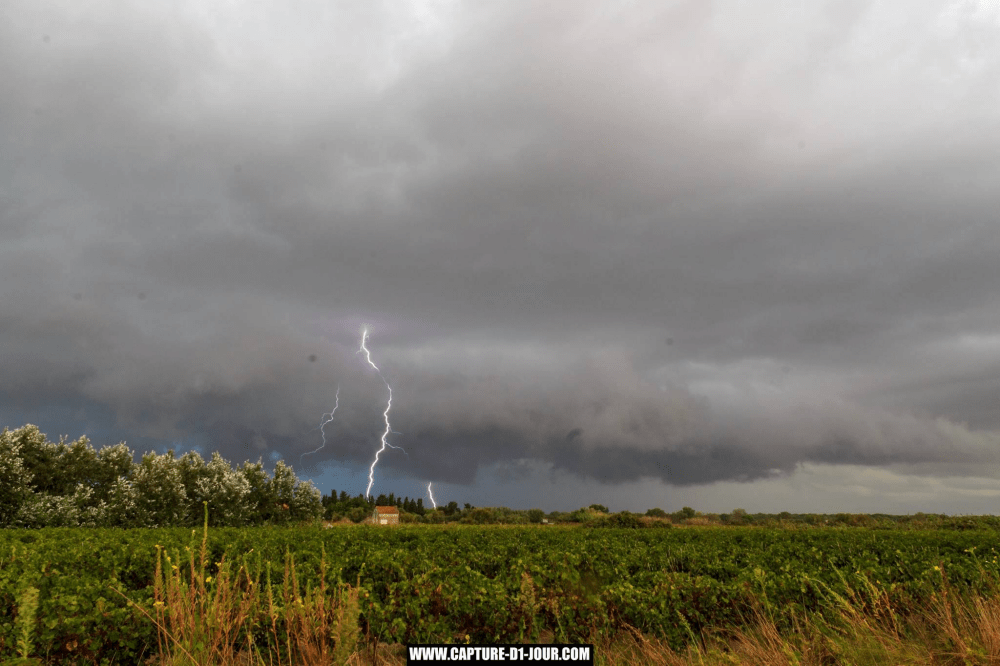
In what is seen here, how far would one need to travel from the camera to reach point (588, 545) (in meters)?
21.0

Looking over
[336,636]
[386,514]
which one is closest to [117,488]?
[336,636]

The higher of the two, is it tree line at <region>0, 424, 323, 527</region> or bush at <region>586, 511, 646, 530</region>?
tree line at <region>0, 424, 323, 527</region>

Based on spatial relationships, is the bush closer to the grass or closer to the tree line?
the tree line

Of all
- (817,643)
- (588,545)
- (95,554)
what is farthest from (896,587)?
(95,554)

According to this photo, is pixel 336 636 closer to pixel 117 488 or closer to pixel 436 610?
pixel 436 610

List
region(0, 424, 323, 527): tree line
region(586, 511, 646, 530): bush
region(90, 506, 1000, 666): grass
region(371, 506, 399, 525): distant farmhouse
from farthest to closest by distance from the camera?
region(371, 506, 399, 525): distant farmhouse → region(586, 511, 646, 530): bush → region(0, 424, 323, 527): tree line → region(90, 506, 1000, 666): grass

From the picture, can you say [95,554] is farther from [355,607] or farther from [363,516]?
[363,516]

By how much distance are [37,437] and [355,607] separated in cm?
4256

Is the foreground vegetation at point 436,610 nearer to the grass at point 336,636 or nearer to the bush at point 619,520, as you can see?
the grass at point 336,636

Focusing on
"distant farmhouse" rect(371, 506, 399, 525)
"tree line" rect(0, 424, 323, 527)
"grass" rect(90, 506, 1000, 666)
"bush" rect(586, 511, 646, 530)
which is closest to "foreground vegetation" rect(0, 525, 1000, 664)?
"grass" rect(90, 506, 1000, 666)

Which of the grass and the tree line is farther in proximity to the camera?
the tree line

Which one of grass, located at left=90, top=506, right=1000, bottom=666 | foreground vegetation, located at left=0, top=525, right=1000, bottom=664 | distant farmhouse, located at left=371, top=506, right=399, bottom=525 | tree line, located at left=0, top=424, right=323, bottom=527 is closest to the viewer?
grass, located at left=90, top=506, right=1000, bottom=666

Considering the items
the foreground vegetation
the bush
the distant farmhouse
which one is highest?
the foreground vegetation

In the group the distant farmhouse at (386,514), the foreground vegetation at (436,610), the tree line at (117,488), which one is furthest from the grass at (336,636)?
the distant farmhouse at (386,514)
